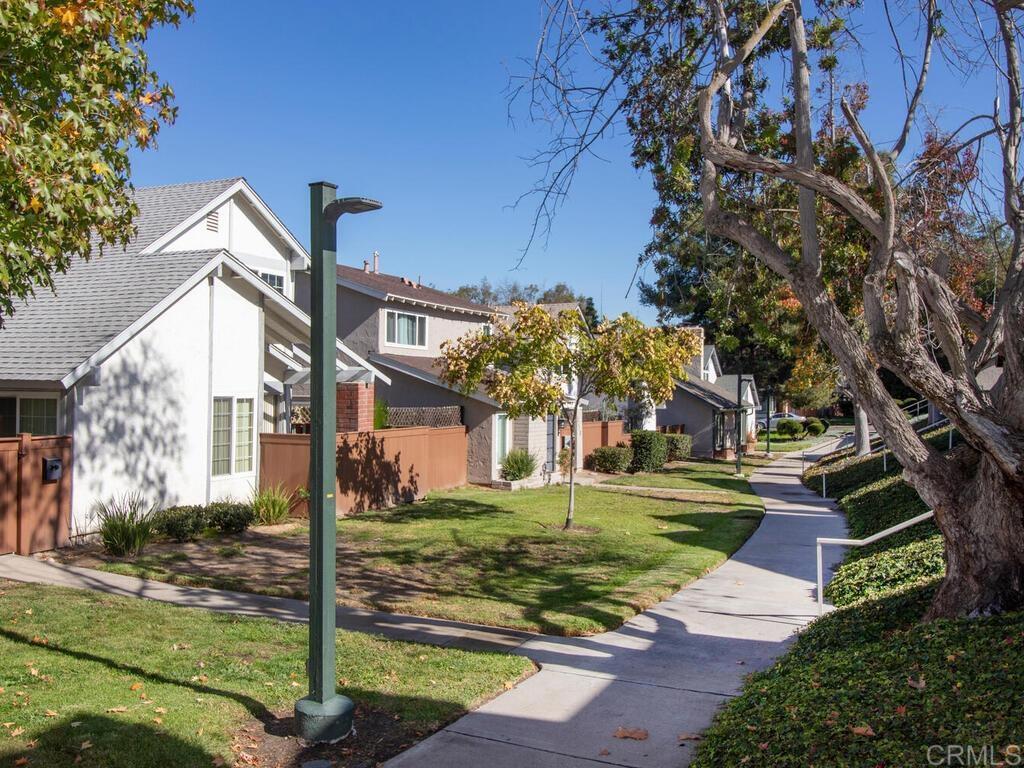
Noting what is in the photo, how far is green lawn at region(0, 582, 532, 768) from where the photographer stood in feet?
18.7

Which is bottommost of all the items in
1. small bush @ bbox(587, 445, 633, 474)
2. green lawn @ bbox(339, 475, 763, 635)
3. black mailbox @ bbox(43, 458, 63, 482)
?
green lawn @ bbox(339, 475, 763, 635)

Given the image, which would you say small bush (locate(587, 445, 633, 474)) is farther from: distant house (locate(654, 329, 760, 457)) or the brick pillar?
the brick pillar

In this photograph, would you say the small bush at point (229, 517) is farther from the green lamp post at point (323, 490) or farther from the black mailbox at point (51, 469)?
the green lamp post at point (323, 490)

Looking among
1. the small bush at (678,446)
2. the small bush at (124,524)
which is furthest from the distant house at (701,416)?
the small bush at (124,524)

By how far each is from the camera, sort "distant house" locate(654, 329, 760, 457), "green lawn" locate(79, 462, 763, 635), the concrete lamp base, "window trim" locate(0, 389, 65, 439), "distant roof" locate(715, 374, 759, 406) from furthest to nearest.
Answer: "distant roof" locate(715, 374, 759, 406) → "distant house" locate(654, 329, 760, 457) → "window trim" locate(0, 389, 65, 439) → "green lawn" locate(79, 462, 763, 635) → the concrete lamp base

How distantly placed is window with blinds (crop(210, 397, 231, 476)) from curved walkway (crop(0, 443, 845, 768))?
15.1 feet

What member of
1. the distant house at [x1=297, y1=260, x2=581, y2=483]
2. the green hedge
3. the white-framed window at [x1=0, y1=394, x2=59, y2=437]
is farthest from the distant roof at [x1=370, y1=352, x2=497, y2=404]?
the green hedge

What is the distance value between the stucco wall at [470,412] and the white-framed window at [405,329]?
1.91 meters

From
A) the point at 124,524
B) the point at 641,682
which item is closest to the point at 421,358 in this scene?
the point at 124,524

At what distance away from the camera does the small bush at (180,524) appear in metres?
14.3

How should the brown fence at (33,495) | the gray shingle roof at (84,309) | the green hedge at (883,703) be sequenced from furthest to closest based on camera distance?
the gray shingle roof at (84,309)
the brown fence at (33,495)
the green hedge at (883,703)

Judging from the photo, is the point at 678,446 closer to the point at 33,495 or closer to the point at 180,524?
the point at 180,524

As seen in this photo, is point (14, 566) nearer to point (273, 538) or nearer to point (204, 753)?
point (273, 538)

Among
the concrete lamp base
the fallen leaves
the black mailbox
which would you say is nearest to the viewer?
the concrete lamp base
